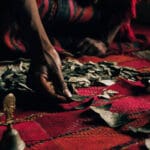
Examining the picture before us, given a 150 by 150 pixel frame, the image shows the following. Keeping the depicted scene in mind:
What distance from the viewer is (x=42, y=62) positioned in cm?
174

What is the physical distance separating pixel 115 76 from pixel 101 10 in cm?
85

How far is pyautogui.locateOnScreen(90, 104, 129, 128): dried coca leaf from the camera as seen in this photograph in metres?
1.65

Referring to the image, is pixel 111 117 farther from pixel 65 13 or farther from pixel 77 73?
pixel 65 13

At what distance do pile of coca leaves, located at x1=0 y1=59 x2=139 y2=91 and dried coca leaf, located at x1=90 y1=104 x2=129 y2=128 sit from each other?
1.09 ft

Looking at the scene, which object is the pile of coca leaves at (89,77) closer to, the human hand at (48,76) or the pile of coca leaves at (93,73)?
the pile of coca leaves at (93,73)

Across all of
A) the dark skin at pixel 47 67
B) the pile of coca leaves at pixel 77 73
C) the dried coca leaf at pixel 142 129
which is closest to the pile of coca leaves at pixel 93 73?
the pile of coca leaves at pixel 77 73

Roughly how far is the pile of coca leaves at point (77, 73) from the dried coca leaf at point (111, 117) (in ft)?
1.09

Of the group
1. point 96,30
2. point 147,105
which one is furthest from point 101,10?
point 147,105

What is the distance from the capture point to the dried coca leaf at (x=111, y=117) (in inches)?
64.9

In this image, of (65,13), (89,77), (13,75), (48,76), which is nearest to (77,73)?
(89,77)

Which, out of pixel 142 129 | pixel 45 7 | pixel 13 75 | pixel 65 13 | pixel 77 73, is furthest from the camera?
pixel 65 13

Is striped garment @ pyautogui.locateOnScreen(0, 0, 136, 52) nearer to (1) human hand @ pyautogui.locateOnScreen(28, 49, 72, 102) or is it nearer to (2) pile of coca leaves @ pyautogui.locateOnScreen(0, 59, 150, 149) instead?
(2) pile of coca leaves @ pyautogui.locateOnScreen(0, 59, 150, 149)

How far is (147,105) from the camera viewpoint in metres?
1.88

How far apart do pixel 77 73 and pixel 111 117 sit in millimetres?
596
